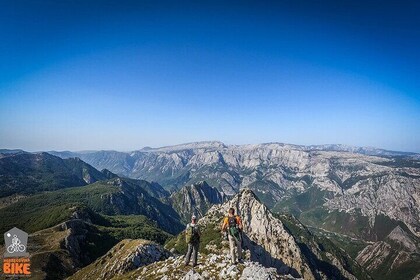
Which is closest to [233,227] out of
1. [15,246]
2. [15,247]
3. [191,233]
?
[191,233]

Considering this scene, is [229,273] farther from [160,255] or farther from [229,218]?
[160,255]

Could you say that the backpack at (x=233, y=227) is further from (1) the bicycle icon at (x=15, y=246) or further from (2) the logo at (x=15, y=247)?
(1) the bicycle icon at (x=15, y=246)

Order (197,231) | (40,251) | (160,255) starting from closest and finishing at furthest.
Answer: (197,231) → (160,255) → (40,251)

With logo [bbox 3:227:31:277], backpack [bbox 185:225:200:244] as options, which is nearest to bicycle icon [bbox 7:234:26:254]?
logo [bbox 3:227:31:277]

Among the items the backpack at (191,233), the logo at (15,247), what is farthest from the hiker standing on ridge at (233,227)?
the logo at (15,247)

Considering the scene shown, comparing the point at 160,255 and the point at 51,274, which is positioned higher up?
the point at 160,255

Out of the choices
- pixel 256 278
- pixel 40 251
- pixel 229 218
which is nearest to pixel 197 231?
pixel 229 218
